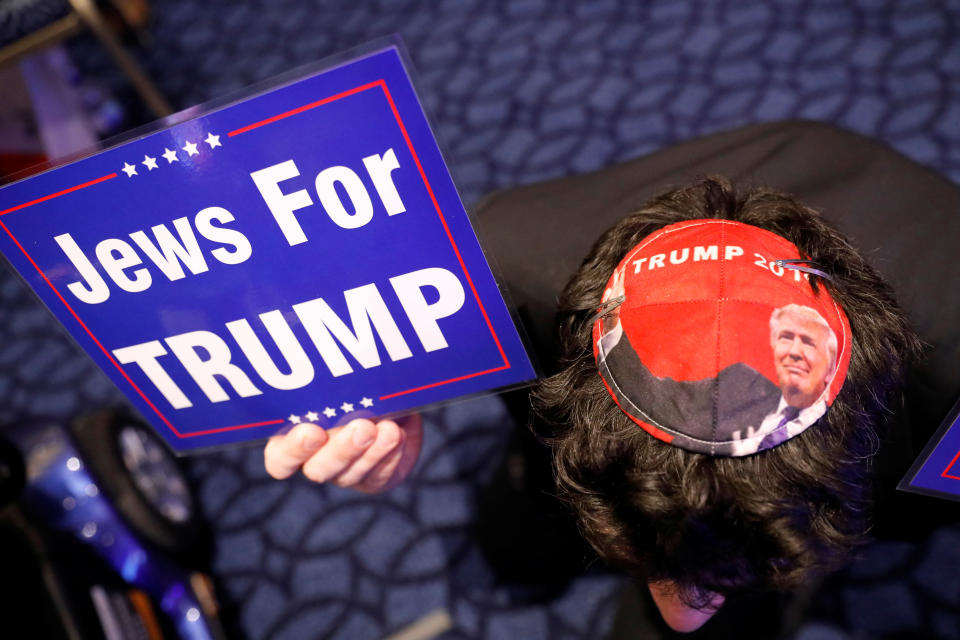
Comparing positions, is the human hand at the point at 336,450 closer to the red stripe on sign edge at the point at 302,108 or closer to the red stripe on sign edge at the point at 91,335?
the red stripe on sign edge at the point at 91,335

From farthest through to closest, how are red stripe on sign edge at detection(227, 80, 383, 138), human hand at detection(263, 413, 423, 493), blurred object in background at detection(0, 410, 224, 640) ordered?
1. blurred object in background at detection(0, 410, 224, 640)
2. human hand at detection(263, 413, 423, 493)
3. red stripe on sign edge at detection(227, 80, 383, 138)

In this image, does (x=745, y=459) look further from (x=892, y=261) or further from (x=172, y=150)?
(x=172, y=150)

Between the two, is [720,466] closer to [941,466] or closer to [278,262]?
Answer: [941,466]

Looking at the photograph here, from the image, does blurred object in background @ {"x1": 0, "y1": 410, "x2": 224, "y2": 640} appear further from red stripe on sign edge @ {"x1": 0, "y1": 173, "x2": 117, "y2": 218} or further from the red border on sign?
red stripe on sign edge @ {"x1": 0, "y1": 173, "x2": 117, "y2": 218}

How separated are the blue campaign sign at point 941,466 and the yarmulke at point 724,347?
0.12m

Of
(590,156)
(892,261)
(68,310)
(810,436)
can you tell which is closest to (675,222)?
(810,436)

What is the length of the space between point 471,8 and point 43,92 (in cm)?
171

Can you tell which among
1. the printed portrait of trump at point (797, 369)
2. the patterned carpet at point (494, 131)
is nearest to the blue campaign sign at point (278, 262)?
the printed portrait of trump at point (797, 369)

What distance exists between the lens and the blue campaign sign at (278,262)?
63 cm

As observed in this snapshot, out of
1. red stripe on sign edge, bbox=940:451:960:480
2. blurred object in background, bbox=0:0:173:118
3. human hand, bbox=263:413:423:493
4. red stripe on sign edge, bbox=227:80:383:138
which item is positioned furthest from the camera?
blurred object in background, bbox=0:0:173:118

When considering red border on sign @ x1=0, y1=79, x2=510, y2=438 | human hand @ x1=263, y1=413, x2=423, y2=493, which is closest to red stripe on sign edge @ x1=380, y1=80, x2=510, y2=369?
red border on sign @ x1=0, y1=79, x2=510, y2=438

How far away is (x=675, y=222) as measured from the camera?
0.79m

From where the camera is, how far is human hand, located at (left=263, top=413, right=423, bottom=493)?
890 mm

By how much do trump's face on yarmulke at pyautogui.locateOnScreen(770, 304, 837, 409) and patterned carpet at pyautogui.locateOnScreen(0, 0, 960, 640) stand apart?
3.37 ft
